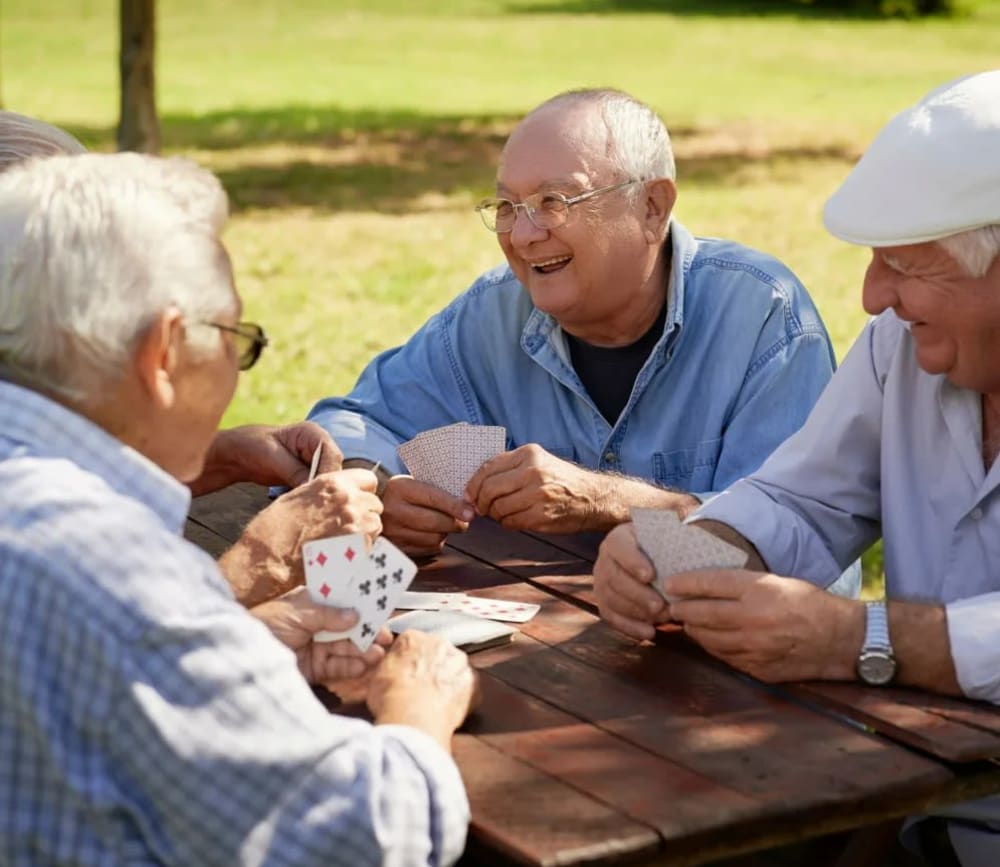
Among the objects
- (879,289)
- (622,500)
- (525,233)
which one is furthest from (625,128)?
(879,289)

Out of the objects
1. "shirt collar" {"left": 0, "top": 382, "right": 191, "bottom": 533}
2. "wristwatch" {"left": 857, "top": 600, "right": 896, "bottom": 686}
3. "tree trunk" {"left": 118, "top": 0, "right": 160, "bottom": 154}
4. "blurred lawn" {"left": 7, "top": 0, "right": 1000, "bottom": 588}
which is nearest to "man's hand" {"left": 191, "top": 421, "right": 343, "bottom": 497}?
"wristwatch" {"left": 857, "top": 600, "right": 896, "bottom": 686}

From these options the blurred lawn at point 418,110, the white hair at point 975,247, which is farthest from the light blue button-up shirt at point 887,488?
the blurred lawn at point 418,110

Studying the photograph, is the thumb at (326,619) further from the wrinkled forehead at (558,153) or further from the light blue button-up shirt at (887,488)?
the wrinkled forehead at (558,153)

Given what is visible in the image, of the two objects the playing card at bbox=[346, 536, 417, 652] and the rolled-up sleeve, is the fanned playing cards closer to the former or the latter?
the playing card at bbox=[346, 536, 417, 652]

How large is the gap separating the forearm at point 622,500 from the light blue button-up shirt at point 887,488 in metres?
0.32

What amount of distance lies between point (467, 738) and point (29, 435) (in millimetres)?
765

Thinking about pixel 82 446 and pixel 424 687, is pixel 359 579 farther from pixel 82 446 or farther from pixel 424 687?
pixel 82 446

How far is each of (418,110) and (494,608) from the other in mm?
18074

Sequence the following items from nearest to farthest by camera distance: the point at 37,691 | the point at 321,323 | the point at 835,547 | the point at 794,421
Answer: the point at 37,691
the point at 835,547
the point at 794,421
the point at 321,323

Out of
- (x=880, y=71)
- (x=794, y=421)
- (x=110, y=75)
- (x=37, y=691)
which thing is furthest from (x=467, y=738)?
(x=880, y=71)

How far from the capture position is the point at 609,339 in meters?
4.02

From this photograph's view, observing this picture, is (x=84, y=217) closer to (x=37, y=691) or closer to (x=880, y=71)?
(x=37, y=691)

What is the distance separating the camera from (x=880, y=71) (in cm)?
2520

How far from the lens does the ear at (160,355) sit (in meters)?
2.11
